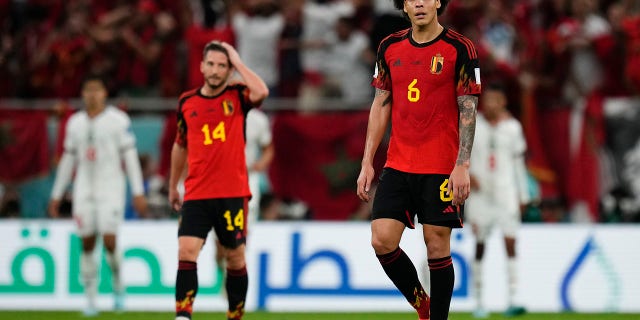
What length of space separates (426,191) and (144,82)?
410 inches

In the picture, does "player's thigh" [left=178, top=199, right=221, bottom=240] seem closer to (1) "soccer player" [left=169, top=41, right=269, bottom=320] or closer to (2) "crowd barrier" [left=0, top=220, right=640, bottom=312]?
(1) "soccer player" [left=169, top=41, right=269, bottom=320]

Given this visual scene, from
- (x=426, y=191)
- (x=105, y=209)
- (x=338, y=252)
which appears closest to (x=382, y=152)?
(x=338, y=252)

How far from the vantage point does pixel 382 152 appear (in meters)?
16.9

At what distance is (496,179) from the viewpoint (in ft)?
48.2

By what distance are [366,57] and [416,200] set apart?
885cm

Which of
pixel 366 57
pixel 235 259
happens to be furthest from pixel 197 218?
pixel 366 57

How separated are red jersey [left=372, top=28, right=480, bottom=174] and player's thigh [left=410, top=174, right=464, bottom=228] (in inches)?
2.5

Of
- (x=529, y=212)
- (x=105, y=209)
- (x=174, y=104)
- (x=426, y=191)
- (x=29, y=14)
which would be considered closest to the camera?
(x=426, y=191)

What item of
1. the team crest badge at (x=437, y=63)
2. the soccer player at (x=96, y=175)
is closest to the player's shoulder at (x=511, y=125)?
the soccer player at (x=96, y=175)

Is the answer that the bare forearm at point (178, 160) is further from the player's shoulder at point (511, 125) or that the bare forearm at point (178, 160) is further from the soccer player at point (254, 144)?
the player's shoulder at point (511, 125)

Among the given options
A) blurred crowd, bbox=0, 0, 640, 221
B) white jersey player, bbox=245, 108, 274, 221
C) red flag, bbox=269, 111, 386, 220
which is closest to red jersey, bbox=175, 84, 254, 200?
white jersey player, bbox=245, 108, 274, 221

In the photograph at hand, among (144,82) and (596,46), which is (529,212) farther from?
(144,82)

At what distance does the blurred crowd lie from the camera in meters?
16.8

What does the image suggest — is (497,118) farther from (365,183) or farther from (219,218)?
(365,183)
